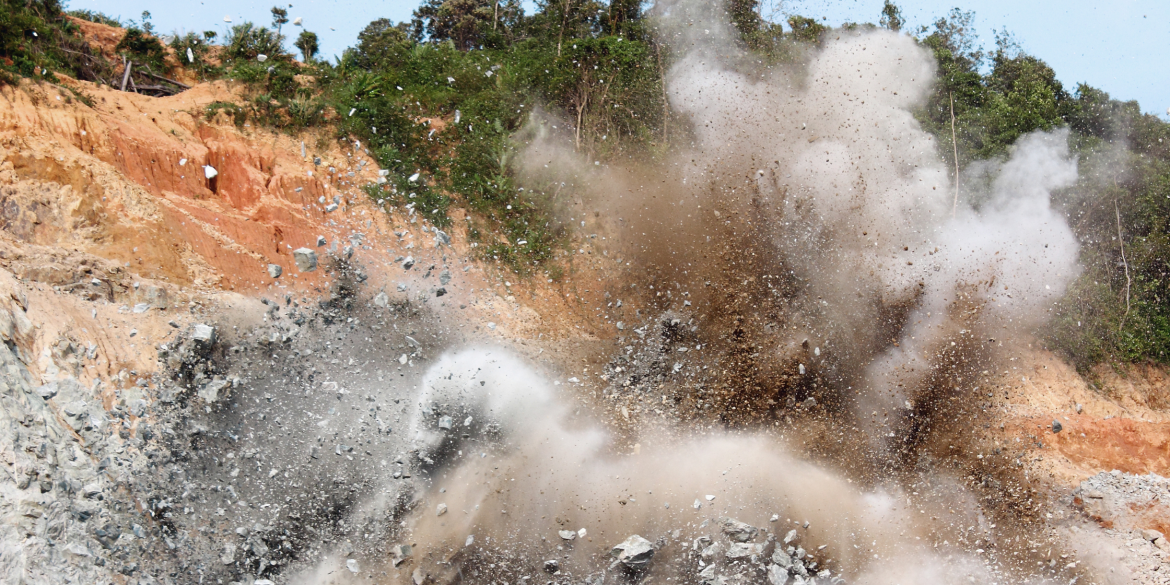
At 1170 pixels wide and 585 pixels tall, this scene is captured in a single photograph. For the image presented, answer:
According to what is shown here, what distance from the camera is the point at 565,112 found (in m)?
11.3

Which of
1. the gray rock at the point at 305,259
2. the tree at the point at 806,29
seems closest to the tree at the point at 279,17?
the gray rock at the point at 305,259

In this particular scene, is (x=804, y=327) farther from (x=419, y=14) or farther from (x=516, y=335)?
Answer: (x=419, y=14)

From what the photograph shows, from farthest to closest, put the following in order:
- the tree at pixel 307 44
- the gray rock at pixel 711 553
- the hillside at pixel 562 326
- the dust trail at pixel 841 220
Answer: the tree at pixel 307 44, the dust trail at pixel 841 220, the gray rock at pixel 711 553, the hillside at pixel 562 326

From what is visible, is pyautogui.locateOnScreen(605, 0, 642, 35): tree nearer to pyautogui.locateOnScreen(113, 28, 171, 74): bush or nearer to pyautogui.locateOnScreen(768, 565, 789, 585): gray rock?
pyautogui.locateOnScreen(113, 28, 171, 74): bush

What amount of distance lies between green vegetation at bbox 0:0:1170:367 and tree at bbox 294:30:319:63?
0.02 m

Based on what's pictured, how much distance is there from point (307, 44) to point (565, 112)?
12.8 ft

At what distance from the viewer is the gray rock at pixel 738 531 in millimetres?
8711

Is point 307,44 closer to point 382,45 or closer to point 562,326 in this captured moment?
point 382,45

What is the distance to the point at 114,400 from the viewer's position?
24.9 feet

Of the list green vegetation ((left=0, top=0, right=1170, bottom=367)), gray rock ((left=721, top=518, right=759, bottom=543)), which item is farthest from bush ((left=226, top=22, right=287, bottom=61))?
gray rock ((left=721, top=518, right=759, bottom=543))

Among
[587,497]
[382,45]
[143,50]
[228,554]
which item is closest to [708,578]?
[587,497]

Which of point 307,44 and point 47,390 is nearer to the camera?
point 47,390

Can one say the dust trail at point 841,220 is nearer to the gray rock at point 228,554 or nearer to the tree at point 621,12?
the tree at point 621,12

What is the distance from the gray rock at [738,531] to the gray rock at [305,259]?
5567 millimetres
